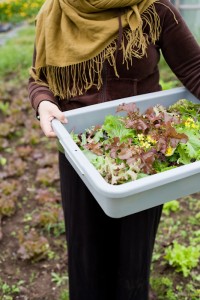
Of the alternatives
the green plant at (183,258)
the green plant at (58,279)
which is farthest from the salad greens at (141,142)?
the green plant at (58,279)

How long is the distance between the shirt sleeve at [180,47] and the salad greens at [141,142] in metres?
0.11

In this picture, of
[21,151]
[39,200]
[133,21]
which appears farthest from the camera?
[21,151]

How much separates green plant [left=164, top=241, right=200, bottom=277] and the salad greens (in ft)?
3.83

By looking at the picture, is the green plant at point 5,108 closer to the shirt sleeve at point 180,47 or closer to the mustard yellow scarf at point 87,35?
the mustard yellow scarf at point 87,35

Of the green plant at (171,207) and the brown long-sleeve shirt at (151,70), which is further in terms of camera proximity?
the green plant at (171,207)

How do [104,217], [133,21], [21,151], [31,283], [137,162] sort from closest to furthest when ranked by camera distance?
[137,162] < [133,21] < [104,217] < [31,283] < [21,151]

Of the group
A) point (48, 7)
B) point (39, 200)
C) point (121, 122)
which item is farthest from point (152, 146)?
point (39, 200)

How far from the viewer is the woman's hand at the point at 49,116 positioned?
1.42 metres

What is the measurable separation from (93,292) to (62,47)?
1145 mm

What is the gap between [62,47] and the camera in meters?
1.49

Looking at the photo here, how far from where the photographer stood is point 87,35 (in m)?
1.46

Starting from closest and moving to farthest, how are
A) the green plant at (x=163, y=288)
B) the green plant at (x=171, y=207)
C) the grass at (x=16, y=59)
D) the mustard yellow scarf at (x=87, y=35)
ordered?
the mustard yellow scarf at (x=87, y=35), the green plant at (x=163, y=288), the green plant at (x=171, y=207), the grass at (x=16, y=59)

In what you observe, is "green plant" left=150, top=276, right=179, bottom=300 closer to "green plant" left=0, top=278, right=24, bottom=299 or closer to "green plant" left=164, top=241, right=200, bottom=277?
"green plant" left=164, top=241, right=200, bottom=277

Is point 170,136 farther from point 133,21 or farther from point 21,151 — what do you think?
point 21,151
